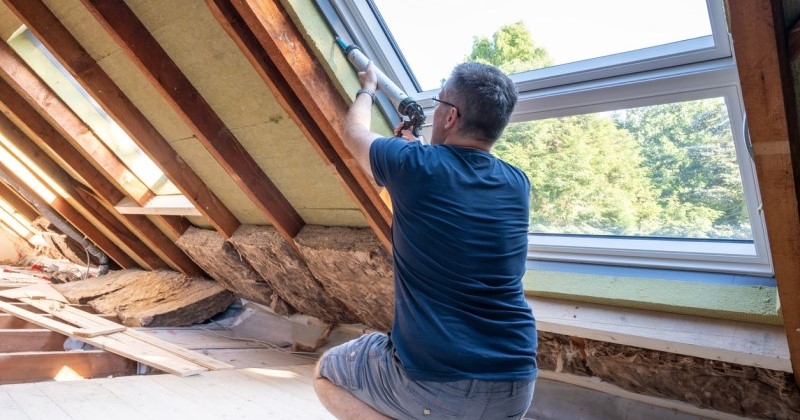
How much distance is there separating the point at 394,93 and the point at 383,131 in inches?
16.0

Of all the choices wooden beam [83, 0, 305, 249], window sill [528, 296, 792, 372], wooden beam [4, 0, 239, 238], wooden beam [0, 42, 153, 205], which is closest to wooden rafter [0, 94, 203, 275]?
wooden beam [0, 42, 153, 205]

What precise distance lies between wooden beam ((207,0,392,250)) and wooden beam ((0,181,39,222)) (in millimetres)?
5234

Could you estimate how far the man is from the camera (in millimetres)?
1082

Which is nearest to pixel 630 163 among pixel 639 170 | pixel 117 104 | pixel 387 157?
pixel 639 170

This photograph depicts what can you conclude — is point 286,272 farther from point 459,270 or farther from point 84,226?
point 84,226

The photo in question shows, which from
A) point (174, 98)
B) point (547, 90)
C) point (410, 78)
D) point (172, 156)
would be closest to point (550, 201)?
point (547, 90)

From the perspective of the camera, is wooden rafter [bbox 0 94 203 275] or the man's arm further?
wooden rafter [bbox 0 94 203 275]

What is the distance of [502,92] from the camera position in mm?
1215

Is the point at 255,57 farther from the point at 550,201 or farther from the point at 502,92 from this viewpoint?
the point at 550,201

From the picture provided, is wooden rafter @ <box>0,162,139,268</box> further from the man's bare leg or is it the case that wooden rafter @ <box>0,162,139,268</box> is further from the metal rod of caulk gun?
the man's bare leg

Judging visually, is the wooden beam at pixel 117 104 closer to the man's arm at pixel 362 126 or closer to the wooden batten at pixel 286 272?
the wooden batten at pixel 286 272

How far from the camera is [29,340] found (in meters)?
3.11

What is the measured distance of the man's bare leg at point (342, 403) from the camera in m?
1.29

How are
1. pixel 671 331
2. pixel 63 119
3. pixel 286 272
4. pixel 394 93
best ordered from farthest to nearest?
1. pixel 286 272
2. pixel 63 119
3. pixel 671 331
4. pixel 394 93
